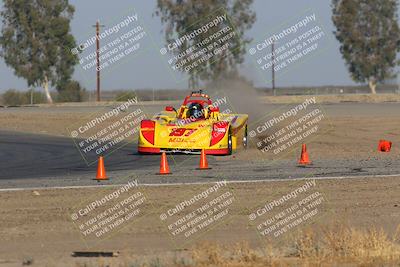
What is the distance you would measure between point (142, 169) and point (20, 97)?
73.7m

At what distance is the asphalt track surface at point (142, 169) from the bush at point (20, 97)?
64.3m

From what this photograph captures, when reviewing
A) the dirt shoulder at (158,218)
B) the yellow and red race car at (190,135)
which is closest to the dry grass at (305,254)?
the dirt shoulder at (158,218)

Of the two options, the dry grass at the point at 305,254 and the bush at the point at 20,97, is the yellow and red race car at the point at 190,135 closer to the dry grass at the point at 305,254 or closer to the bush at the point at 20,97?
the dry grass at the point at 305,254

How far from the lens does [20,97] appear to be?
307 feet

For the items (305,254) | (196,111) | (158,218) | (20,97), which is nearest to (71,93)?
(20,97)

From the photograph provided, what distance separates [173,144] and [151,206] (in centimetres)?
948

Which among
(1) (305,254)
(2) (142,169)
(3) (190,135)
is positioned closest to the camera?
(1) (305,254)

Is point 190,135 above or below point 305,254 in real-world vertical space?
above

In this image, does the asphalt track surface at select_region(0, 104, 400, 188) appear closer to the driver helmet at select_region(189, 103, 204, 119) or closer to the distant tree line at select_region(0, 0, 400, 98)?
the driver helmet at select_region(189, 103, 204, 119)

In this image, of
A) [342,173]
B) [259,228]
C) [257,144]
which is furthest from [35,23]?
[259,228]

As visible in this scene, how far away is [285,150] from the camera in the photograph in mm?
27484

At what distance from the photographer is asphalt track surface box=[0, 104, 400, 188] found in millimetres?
19172

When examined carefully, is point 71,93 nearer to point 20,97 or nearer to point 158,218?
point 20,97

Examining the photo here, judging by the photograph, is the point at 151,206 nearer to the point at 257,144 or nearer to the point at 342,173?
the point at 342,173
